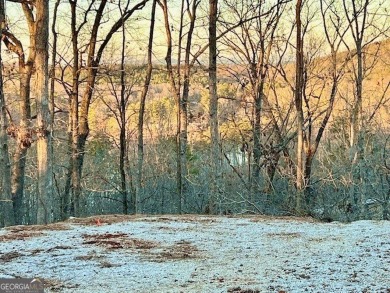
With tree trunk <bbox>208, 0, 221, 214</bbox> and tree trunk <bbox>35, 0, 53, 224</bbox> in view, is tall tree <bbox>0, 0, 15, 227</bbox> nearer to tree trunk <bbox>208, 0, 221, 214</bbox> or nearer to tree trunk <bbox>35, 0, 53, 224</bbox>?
tree trunk <bbox>35, 0, 53, 224</bbox>

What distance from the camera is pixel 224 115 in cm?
1950

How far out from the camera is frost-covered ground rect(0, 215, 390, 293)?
12.6 feet

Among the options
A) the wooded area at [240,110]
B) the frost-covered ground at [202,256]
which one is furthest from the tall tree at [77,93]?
the frost-covered ground at [202,256]

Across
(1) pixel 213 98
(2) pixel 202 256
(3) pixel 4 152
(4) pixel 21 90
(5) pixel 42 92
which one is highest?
(4) pixel 21 90

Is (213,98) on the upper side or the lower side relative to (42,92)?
→ upper

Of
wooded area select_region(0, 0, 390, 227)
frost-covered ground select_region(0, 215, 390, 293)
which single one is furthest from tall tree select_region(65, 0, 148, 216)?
frost-covered ground select_region(0, 215, 390, 293)

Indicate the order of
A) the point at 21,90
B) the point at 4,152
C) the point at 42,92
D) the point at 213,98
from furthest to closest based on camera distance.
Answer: the point at 21,90
the point at 4,152
the point at 213,98
the point at 42,92

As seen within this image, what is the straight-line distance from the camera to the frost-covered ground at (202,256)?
3850mm

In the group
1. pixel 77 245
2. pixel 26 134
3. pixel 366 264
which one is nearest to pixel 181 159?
pixel 26 134

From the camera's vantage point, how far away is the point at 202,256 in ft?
15.8

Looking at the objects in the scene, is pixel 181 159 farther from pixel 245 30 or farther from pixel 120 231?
pixel 120 231

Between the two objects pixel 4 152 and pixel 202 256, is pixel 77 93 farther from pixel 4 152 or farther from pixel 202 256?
pixel 202 256

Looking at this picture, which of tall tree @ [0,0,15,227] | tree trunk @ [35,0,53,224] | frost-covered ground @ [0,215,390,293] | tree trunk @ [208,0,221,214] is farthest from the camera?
tall tree @ [0,0,15,227]

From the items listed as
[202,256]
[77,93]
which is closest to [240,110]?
[77,93]
